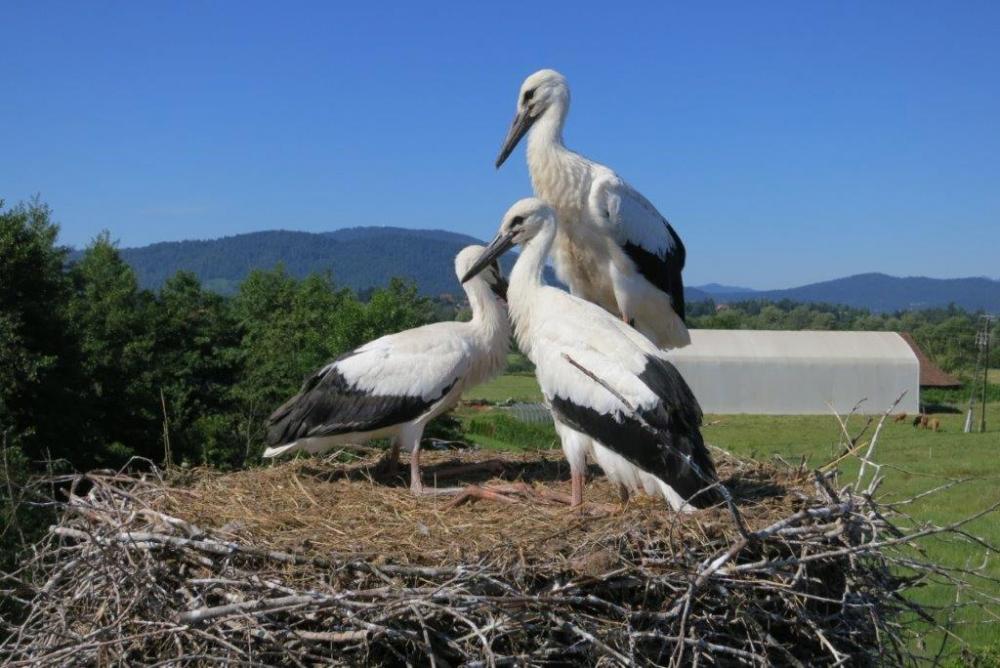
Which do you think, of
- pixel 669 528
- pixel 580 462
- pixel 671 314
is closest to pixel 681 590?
pixel 669 528

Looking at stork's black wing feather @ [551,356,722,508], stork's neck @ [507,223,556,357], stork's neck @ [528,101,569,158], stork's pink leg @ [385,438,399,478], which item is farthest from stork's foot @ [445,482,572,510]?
stork's neck @ [528,101,569,158]

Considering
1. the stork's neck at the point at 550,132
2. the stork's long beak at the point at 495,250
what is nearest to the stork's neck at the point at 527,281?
the stork's long beak at the point at 495,250

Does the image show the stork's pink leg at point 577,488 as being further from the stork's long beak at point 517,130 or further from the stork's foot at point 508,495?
the stork's long beak at point 517,130

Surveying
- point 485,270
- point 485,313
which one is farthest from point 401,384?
point 485,270

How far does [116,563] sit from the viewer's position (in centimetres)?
423

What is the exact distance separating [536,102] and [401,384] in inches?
82.1

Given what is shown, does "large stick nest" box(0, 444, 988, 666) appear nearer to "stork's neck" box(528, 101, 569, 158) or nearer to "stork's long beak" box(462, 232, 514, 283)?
"stork's long beak" box(462, 232, 514, 283)

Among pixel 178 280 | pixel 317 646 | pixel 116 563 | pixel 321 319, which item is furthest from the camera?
pixel 178 280

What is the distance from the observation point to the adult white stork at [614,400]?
15.9 ft

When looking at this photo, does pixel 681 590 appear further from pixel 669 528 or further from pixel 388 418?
pixel 388 418

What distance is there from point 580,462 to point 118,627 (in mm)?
2288

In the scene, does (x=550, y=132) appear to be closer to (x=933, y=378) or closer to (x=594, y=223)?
(x=594, y=223)

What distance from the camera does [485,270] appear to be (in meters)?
6.35

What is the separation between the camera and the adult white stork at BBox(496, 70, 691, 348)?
22.0 ft
